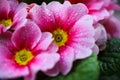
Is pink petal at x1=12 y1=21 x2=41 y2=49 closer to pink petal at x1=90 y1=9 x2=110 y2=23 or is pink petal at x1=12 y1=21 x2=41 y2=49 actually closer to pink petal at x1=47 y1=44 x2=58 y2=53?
pink petal at x1=47 y1=44 x2=58 y2=53

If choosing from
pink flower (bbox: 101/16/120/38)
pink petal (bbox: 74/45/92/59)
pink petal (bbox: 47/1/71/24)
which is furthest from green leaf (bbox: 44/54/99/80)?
pink flower (bbox: 101/16/120/38)

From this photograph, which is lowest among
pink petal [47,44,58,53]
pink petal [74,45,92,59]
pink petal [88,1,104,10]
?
pink petal [74,45,92,59]

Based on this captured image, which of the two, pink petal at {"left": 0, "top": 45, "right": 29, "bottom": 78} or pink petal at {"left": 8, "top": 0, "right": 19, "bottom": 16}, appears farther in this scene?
pink petal at {"left": 8, "top": 0, "right": 19, "bottom": 16}

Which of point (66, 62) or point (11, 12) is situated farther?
point (11, 12)

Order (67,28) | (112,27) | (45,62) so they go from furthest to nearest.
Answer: (112,27)
(67,28)
(45,62)

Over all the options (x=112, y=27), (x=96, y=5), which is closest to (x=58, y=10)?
(x=96, y=5)

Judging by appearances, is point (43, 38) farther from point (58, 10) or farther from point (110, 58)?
point (110, 58)

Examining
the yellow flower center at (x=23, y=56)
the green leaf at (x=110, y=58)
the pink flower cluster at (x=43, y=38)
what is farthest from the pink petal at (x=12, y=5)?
the green leaf at (x=110, y=58)
